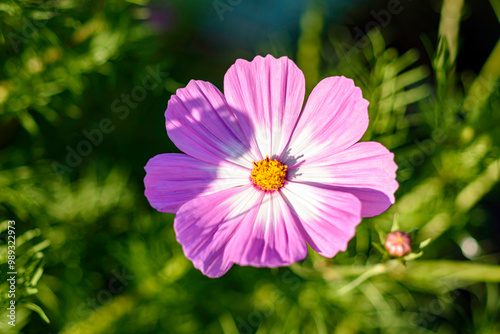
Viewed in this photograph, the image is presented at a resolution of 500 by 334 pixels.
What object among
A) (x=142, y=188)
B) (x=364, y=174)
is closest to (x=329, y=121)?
(x=364, y=174)

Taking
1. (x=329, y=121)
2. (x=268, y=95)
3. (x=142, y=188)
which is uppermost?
(x=268, y=95)

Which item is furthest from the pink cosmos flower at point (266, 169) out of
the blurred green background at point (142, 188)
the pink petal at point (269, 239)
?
the blurred green background at point (142, 188)

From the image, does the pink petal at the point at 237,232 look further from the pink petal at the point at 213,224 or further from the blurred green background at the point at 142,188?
the blurred green background at the point at 142,188

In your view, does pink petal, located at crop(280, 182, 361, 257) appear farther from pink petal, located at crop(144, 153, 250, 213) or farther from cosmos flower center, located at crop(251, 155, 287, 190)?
pink petal, located at crop(144, 153, 250, 213)

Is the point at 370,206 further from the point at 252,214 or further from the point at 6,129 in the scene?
the point at 6,129

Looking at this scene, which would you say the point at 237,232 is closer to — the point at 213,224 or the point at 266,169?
the point at 213,224

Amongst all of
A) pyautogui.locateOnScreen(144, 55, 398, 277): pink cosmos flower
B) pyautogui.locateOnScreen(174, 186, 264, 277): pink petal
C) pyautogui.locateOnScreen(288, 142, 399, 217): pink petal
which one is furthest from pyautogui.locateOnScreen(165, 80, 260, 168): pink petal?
pyautogui.locateOnScreen(288, 142, 399, 217): pink petal
